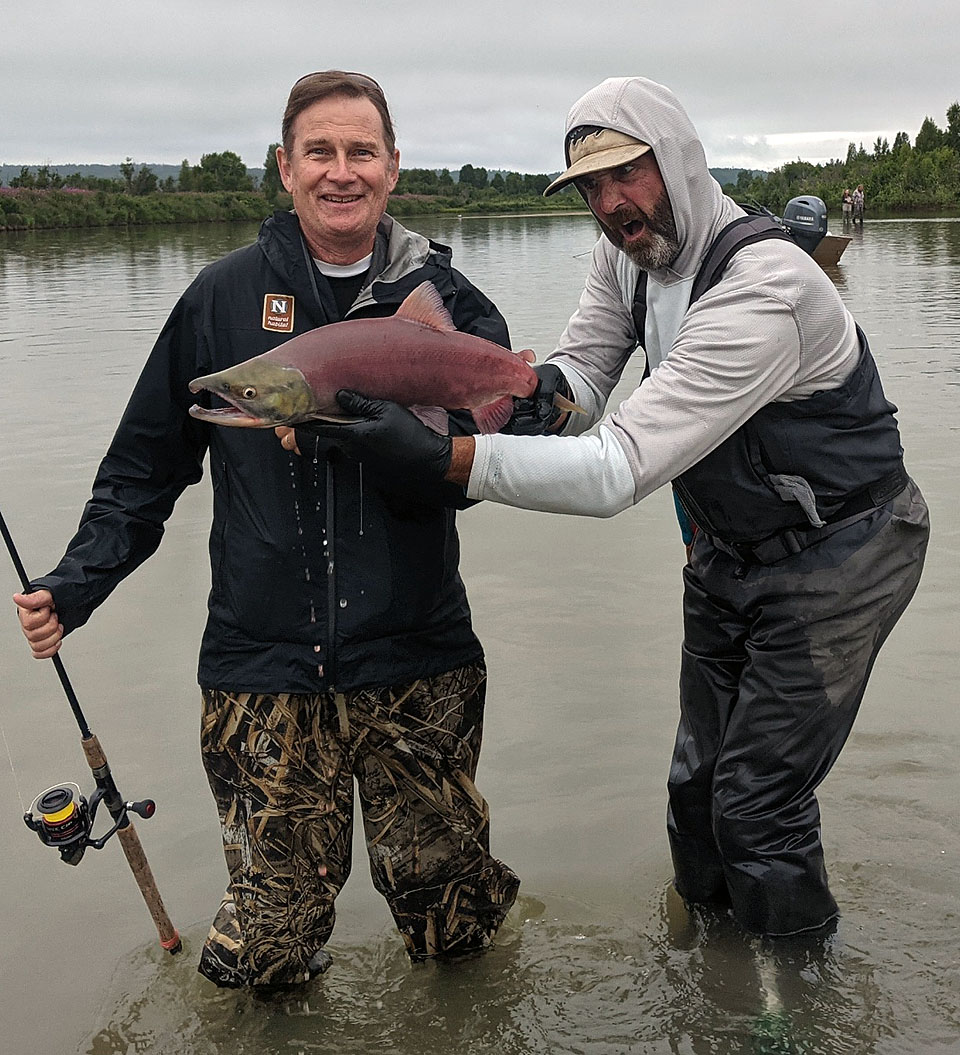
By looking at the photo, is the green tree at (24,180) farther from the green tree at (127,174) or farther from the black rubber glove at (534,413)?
the black rubber glove at (534,413)

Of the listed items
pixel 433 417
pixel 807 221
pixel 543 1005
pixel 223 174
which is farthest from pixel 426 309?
pixel 223 174

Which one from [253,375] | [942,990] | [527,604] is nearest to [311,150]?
[253,375]

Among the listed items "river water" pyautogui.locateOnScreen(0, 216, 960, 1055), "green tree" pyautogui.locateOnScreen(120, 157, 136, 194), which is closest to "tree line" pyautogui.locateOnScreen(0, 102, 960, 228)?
"green tree" pyautogui.locateOnScreen(120, 157, 136, 194)

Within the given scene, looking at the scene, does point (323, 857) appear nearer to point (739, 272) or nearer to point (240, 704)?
point (240, 704)

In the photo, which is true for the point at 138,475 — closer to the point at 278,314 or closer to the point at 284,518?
the point at 284,518

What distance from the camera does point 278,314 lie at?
3.54 meters

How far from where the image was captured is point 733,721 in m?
3.87

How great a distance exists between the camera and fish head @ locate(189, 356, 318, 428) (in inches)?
122

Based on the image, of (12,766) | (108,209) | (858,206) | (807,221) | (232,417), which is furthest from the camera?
(108,209)

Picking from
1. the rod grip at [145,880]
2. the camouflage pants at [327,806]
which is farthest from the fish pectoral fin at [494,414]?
the rod grip at [145,880]

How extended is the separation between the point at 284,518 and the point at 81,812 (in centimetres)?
118

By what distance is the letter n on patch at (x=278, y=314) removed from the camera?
3.54 m

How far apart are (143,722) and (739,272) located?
13.6 ft

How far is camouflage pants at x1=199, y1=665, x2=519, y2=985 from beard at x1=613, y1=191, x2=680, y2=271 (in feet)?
4.64
